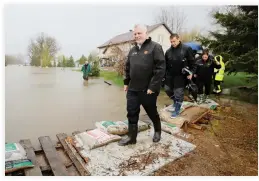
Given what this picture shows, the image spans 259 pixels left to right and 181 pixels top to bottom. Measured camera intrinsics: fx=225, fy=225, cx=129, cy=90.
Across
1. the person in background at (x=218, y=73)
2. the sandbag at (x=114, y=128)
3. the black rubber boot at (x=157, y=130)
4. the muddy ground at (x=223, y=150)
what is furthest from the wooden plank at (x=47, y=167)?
the person in background at (x=218, y=73)

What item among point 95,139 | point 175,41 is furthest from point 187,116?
point 95,139

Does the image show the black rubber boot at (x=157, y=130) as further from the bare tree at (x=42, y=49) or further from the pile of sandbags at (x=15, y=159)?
the bare tree at (x=42, y=49)

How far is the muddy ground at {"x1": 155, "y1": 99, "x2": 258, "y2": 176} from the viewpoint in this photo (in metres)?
2.36

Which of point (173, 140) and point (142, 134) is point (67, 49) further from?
point (173, 140)

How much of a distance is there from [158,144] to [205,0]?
1969mm

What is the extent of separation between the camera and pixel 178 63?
3.48 m

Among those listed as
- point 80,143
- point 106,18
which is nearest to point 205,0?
point 106,18

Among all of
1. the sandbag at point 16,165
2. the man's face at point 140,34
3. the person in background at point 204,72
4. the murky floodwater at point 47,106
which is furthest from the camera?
the person in background at point 204,72

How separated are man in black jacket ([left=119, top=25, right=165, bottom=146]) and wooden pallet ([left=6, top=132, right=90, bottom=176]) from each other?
23.1 inches

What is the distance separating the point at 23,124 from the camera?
133 inches

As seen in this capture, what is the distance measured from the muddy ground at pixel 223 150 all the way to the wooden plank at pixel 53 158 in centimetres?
95

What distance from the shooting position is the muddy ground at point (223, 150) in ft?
7.73

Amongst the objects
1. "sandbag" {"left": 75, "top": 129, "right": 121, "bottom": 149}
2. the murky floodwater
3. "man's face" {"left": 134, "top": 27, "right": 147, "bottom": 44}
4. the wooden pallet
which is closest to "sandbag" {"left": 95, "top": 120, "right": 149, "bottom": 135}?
"sandbag" {"left": 75, "top": 129, "right": 121, "bottom": 149}

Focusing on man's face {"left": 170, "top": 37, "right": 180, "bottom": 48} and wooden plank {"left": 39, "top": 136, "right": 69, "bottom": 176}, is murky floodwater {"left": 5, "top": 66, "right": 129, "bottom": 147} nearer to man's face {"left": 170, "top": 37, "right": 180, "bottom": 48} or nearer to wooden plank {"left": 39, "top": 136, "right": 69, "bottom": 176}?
wooden plank {"left": 39, "top": 136, "right": 69, "bottom": 176}
